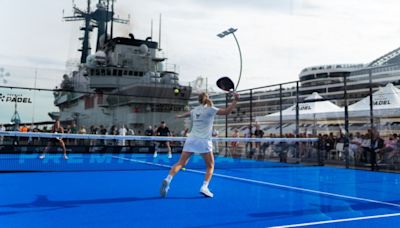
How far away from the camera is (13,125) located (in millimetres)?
16422

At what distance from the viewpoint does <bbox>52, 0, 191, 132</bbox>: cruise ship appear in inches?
901

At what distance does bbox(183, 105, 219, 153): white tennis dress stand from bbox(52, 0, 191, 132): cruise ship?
46.4ft

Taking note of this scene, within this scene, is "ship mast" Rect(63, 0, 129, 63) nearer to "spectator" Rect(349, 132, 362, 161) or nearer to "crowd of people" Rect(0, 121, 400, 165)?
"crowd of people" Rect(0, 121, 400, 165)

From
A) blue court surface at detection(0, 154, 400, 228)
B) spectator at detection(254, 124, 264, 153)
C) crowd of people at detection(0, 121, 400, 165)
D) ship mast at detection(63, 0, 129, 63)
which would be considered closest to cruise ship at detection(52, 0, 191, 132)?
ship mast at detection(63, 0, 129, 63)

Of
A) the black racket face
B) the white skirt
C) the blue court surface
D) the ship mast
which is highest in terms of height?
the ship mast

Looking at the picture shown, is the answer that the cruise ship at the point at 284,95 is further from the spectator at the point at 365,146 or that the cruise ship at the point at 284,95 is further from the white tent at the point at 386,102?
the spectator at the point at 365,146

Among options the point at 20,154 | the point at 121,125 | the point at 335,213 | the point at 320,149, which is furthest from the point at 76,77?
the point at 335,213

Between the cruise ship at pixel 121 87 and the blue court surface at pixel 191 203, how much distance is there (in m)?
12.5

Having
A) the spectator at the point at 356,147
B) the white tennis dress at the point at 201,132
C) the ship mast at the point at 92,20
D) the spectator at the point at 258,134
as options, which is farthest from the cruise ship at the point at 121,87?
the white tennis dress at the point at 201,132

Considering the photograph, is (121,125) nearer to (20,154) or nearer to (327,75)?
(20,154)

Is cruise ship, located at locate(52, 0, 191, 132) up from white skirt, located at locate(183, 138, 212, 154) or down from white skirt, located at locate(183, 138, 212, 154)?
up

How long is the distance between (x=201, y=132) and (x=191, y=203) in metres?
1.14

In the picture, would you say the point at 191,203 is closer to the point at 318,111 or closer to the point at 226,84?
the point at 226,84

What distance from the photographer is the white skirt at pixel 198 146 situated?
6148 millimetres
